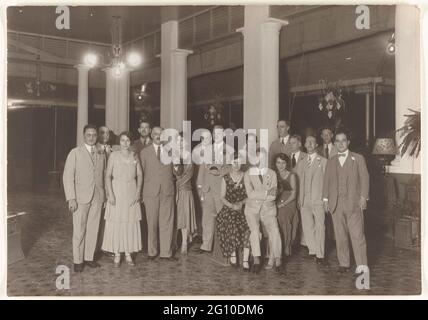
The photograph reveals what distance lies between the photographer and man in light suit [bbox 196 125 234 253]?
5398 millimetres

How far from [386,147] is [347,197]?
156 centimetres

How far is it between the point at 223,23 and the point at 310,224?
4.70 metres

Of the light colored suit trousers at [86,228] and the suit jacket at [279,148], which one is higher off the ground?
the suit jacket at [279,148]

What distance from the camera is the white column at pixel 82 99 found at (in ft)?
39.3

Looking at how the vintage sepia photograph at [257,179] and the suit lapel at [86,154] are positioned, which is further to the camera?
the suit lapel at [86,154]

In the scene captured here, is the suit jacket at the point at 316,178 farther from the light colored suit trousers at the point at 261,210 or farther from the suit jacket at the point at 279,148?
the light colored suit trousers at the point at 261,210

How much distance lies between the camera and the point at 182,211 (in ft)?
18.2

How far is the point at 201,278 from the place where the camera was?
454 cm

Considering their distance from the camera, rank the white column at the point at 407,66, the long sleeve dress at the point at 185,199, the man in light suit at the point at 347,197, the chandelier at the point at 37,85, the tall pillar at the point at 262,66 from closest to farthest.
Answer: the man in light suit at the point at 347,197 < the long sleeve dress at the point at 185,199 < the white column at the point at 407,66 < the tall pillar at the point at 262,66 < the chandelier at the point at 37,85

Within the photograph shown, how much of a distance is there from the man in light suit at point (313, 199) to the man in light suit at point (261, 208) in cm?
62

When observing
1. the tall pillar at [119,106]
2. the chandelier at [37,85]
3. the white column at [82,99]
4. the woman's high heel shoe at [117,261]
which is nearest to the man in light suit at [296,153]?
the woman's high heel shoe at [117,261]

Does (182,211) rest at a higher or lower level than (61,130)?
lower
